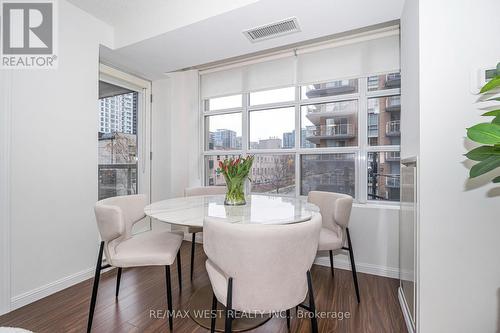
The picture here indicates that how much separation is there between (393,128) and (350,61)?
850 mm

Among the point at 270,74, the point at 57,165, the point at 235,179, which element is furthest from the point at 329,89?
the point at 57,165

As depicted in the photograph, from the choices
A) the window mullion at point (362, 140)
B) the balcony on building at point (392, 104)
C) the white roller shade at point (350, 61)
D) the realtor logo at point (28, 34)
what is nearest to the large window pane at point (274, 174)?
the window mullion at point (362, 140)

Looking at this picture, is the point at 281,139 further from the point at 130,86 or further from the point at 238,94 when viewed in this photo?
the point at 130,86

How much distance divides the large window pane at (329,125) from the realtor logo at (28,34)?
261cm

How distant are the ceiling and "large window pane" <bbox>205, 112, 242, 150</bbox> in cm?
87

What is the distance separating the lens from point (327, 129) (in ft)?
9.31

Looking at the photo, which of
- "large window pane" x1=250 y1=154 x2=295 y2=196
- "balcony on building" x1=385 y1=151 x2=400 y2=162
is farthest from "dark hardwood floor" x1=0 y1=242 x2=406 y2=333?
"balcony on building" x1=385 y1=151 x2=400 y2=162

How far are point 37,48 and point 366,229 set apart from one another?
139 inches

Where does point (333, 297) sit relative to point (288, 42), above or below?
below

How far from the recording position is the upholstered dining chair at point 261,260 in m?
1.03

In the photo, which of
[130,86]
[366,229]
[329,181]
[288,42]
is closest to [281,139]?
[329,181]

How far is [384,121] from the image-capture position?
254cm

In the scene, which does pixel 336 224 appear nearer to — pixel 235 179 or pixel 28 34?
pixel 235 179

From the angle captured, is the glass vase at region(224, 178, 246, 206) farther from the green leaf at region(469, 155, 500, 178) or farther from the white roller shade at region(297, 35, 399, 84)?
the white roller shade at region(297, 35, 399, 84)
